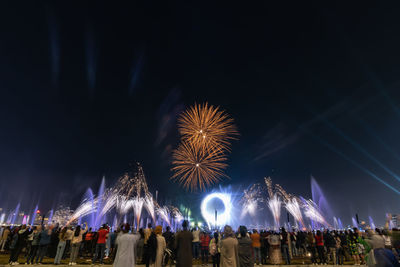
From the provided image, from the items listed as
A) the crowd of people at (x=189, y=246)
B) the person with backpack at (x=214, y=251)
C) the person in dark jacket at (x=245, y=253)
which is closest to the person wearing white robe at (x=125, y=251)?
the crowd of people at (x=189, y=246)

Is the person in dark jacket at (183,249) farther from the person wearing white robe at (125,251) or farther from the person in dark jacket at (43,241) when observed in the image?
the person in dark jacket at (43,241)

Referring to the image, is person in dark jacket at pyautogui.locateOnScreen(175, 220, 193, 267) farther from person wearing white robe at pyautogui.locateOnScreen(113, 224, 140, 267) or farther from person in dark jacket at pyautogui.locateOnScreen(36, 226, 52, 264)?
person in dark jacket at pyautogui.locateOnScreen(36, 226, 52, 264)

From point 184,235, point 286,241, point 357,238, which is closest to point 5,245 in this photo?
point 184,235

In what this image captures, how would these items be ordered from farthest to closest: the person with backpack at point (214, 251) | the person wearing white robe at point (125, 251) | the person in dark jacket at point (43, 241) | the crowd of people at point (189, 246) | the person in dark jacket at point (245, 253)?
1. the person in dark jacket at point (43, 241)
2. the person with backpack at point (214, 251)
3. the person in dark jacket at point (245, 253)
4. the crowd of people at point (189, 246)
5. the person wearing white robe at point (125, 251)

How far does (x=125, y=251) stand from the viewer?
7.39 meters

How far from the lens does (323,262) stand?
14.1 m

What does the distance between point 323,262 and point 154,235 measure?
1237cm

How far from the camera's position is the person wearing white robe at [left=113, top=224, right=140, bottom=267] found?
730cm

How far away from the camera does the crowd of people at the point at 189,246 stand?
7465 mm

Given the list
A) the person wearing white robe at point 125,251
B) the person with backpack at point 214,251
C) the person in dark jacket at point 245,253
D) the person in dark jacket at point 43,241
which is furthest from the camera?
the person in dark jacket at point 43,241

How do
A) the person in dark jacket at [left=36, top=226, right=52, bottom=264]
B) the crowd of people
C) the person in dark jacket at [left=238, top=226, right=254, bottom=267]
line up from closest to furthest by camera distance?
the crowd of people, the person in dark jacket at [left=238, top=226, right=254, bottom=267], the person in dark jacket at [left=36, top=226, right=52, bottom=264]

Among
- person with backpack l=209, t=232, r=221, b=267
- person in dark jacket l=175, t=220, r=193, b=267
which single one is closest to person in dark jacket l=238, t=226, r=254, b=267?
person in dark jacket l=175, t=220, r=193, b=267

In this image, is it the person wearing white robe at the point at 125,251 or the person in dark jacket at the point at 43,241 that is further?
the person in dark jacket at the point at 43,241

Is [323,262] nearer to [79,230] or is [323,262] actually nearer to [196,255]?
[196,255]
